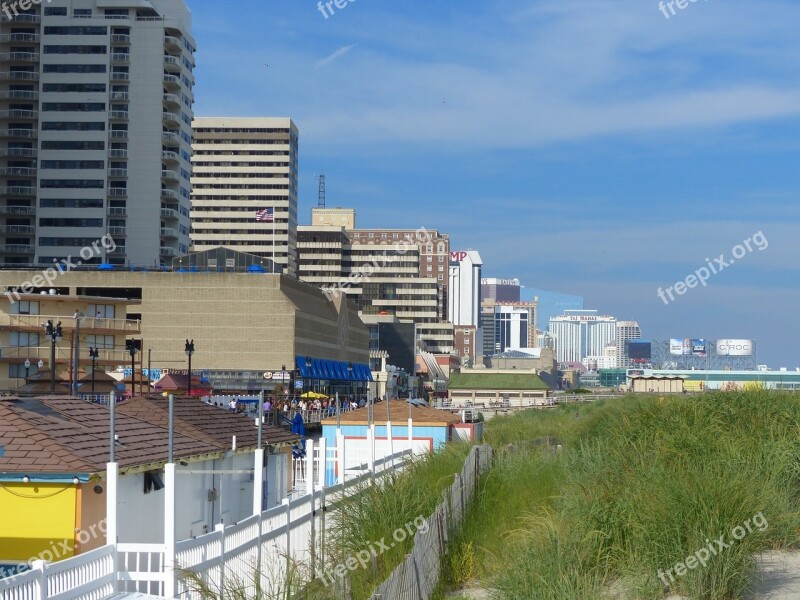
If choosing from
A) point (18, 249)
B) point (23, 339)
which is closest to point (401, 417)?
point (23, 339)

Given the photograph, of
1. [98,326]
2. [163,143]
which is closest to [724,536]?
[98,326]

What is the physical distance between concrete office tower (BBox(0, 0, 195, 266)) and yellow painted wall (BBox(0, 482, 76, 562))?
103551 millimetres

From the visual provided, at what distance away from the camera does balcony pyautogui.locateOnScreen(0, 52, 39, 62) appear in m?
116

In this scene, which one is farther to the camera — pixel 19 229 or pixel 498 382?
pixel 498 382

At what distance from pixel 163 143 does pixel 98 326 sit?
42.9 m

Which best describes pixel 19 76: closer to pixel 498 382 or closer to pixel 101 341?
pixel 101 341

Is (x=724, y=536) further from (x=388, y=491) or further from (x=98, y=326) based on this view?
(x=98, y=326)

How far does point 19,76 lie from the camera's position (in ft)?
382

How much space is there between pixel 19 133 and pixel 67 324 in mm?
48968

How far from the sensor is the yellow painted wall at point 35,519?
48.5ft

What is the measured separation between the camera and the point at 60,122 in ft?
384

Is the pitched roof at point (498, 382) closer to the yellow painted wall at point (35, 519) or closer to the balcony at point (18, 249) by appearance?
the balcony at point (18, 249)

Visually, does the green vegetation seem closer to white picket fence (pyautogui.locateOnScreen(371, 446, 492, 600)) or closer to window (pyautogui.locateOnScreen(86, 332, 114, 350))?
white picket fence (pyautogui.locateOnScreen(371, 446, 492, 600))

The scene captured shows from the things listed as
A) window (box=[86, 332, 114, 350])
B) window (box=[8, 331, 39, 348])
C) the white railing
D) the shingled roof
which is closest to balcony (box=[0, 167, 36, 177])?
window (box=[86, 332, 114, 350])
